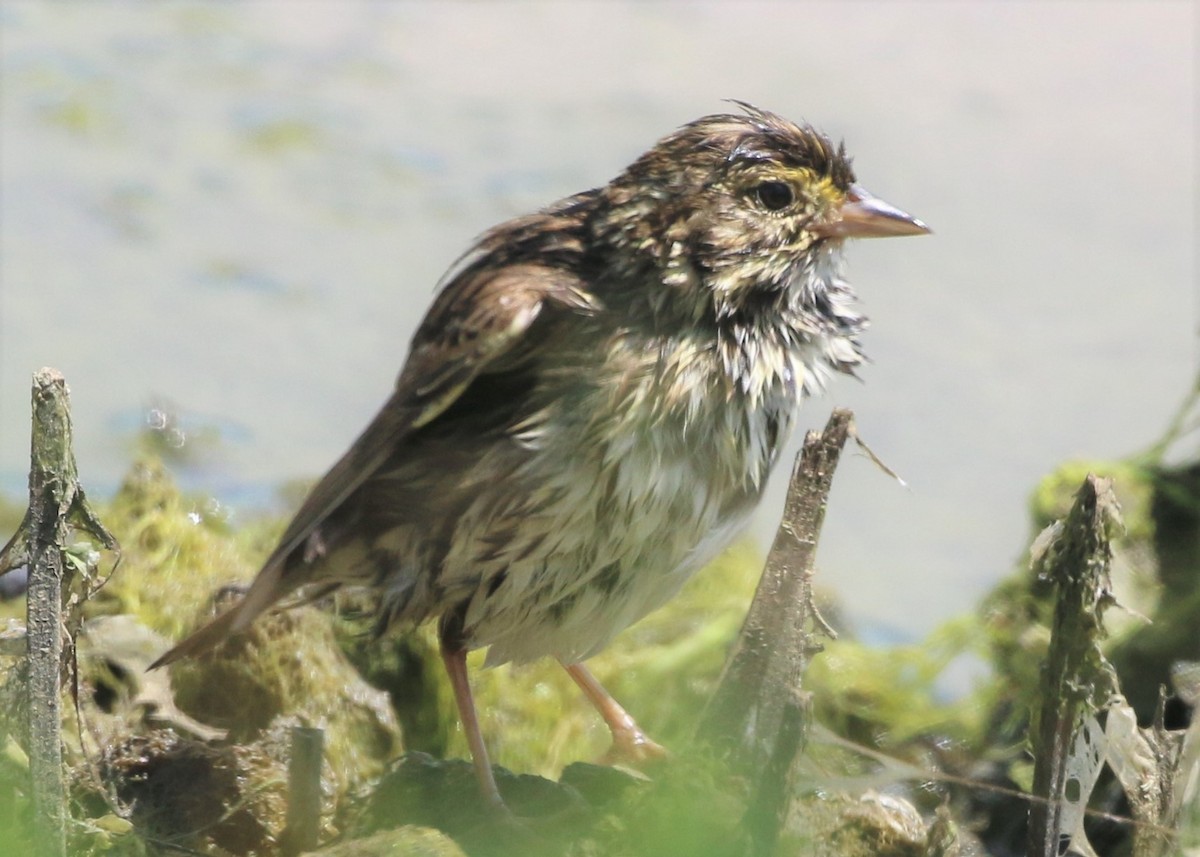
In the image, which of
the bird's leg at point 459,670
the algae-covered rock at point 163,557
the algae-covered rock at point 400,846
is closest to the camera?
the algae-covered rock at point 400,846

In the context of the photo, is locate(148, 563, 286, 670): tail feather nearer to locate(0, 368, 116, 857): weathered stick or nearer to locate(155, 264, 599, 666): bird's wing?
locate(155, 264, 599, 666): bird's wing

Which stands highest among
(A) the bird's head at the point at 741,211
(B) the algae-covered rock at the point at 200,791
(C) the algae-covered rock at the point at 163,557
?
(A) the bird's head at the point at 741,211

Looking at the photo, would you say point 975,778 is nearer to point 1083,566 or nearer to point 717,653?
point 717,653

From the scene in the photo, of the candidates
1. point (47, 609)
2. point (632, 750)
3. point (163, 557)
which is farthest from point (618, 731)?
point (47, 609)

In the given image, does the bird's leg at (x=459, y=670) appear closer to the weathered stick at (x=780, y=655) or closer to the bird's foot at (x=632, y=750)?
the bird's foot at (x=632, y=750)

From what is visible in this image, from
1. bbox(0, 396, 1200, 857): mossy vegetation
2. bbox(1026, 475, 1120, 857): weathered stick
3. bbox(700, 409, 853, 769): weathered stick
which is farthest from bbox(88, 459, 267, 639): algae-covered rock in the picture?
bbox(1026, 475, 1120, 857): weathered stick

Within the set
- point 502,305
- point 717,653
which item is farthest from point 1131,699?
point 502,305

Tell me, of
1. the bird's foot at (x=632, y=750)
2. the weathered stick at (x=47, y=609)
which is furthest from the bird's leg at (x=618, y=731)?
the weathered stick at (x=47, y=609)
